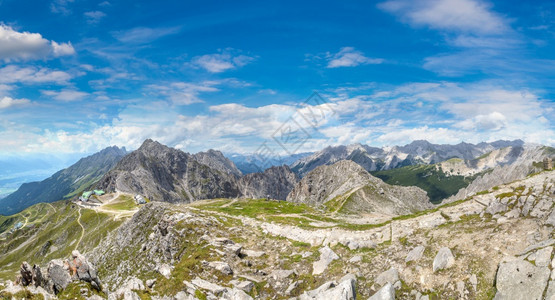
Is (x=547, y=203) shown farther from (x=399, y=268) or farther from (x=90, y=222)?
(x=90, y=222)

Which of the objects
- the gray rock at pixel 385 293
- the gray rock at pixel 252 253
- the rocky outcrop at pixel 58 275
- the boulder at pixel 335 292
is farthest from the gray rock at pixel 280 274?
the rocky outcrop at pixel 58 275

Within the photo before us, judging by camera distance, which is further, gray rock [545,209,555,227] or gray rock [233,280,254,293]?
gray rock [233,280,254,293]

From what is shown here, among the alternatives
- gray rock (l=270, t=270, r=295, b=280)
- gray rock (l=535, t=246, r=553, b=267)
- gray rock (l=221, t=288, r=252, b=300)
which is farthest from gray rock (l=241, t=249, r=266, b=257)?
gray rock (l=535, t=246, r=553, b=267)

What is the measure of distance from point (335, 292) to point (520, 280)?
1280cm

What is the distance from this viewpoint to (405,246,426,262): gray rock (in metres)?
25.8

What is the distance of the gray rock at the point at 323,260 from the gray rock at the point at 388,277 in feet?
20.3

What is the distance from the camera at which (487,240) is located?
24859 millimetres

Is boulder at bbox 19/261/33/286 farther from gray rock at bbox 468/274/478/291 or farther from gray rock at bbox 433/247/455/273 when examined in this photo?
gray rock at bbox 468/274/478/291

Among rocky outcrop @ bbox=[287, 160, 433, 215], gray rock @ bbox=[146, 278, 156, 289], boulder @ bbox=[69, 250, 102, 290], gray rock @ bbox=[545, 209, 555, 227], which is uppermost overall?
boulder @ bbox=[69, 250, 102, 290]

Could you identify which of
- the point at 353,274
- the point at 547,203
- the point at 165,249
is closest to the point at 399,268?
the point at 353,274

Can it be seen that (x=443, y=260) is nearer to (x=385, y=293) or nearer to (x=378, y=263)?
(x=378, y=263)

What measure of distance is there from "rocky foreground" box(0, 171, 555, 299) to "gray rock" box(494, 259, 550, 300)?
56mm

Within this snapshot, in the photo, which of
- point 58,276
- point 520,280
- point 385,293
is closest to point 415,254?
point 385,293

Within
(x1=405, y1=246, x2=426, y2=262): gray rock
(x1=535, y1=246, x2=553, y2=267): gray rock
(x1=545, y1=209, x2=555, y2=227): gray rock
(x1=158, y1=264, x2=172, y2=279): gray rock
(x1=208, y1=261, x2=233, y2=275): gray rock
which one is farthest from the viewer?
(x1=158, y1=264, x2=172, y2=279): gray rock
